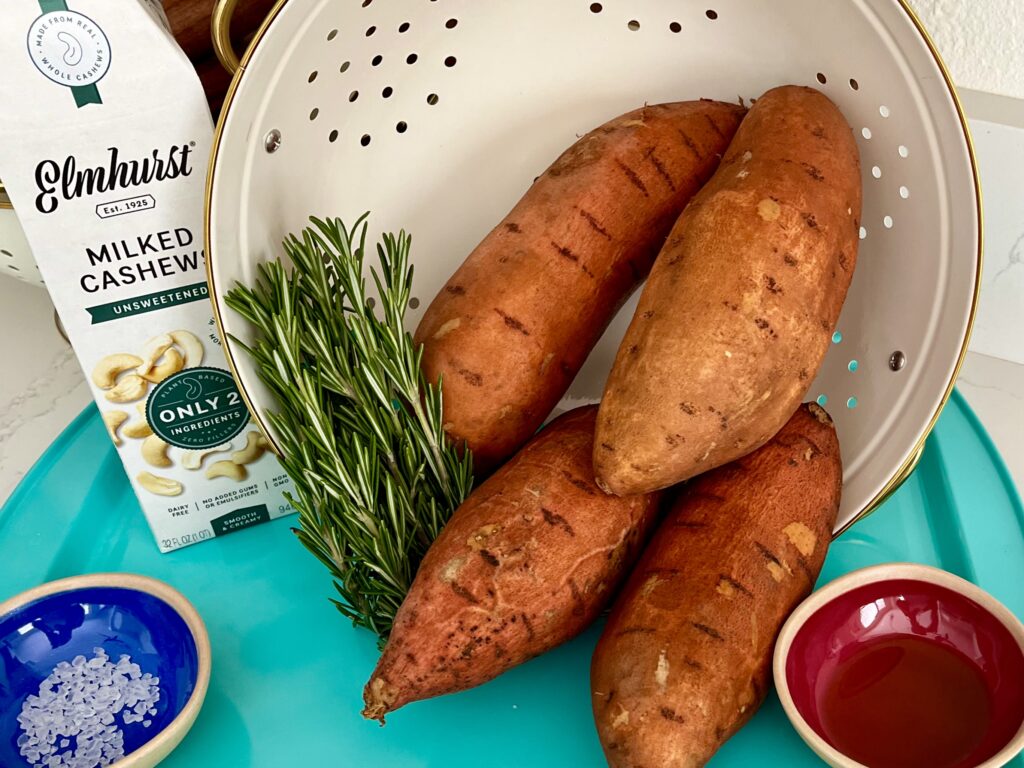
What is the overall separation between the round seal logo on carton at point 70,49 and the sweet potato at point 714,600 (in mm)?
511

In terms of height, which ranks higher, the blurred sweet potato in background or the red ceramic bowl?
the blurred sweet potato in background

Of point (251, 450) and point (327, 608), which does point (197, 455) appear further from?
point (327, 608)

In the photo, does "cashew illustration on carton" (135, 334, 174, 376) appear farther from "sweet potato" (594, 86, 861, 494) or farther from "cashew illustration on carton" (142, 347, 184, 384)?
"sweet potato" (594, 86, 861, 494)

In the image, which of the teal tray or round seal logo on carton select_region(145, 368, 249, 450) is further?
round seal logo on carton select_region(145, 368, 249, 450)

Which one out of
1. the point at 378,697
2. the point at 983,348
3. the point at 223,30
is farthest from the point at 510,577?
the point at 983,348

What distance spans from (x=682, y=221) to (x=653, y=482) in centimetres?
18

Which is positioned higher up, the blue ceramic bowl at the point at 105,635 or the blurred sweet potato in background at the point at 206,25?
the blurred sweet potato in background at the point at 206,25

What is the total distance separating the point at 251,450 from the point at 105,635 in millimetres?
194

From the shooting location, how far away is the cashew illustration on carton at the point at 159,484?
903mm

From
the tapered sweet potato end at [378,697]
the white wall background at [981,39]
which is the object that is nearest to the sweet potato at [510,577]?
the tapered sweet potato end at [378,697]

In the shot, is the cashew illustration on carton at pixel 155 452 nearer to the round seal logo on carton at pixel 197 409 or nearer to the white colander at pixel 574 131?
the round seal logo on carton at pixel 197 409

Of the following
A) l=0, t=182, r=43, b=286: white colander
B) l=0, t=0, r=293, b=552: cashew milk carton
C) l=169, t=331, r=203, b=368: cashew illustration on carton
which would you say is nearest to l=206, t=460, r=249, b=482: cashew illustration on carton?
l=0, t=0, r=293, b=552: cashew milk carton

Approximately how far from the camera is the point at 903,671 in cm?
71

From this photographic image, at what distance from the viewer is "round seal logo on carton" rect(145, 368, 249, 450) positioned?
0.86 meters
